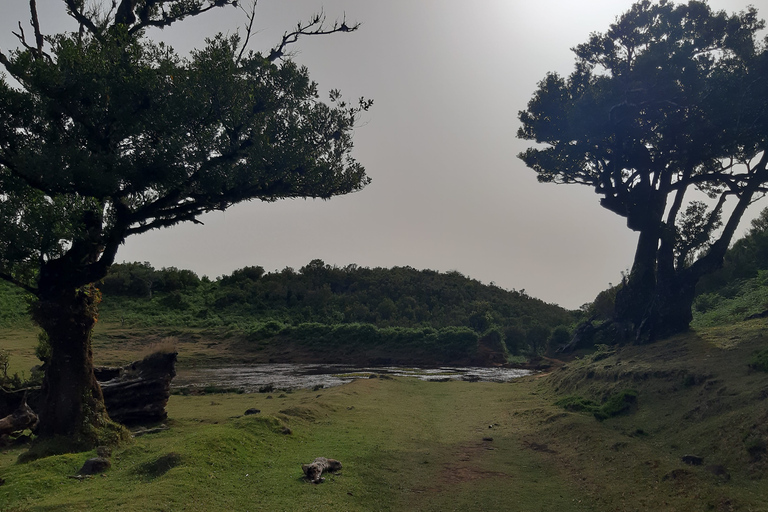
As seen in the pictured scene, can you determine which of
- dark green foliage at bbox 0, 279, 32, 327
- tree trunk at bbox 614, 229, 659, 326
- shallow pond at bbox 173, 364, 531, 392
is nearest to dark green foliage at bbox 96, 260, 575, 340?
dark green foliage at bbox 0, 279, 32, 327

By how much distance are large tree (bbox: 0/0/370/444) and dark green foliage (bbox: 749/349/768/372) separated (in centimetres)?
1224

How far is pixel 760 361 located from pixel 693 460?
16.2 ft

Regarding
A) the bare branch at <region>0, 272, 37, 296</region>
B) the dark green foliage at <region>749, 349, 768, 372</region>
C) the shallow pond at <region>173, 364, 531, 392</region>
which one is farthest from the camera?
the shallow pond at <region>173, 364, 531, 392</region>

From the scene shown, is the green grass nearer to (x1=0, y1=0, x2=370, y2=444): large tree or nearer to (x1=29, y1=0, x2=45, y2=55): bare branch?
(x1=0, y1=0, x2=370, y2=444): large tree

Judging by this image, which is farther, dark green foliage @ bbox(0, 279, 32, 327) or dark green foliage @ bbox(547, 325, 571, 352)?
dark green foliage @ bbox(0, 279, 32, 327)

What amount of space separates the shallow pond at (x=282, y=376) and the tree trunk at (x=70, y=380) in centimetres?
1469

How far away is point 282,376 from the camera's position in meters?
35.0

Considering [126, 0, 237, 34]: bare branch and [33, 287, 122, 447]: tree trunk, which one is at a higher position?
[126, 0, 237, 34]: bare branch

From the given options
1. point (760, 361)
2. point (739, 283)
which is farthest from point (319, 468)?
point (739, 283)

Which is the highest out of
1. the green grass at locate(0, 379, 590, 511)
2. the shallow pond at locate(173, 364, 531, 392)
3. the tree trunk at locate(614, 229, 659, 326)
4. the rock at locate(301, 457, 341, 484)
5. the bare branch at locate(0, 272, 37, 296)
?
the tree trunk at locate(614, 229, 659, 326)

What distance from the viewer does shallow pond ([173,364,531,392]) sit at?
96.4ft

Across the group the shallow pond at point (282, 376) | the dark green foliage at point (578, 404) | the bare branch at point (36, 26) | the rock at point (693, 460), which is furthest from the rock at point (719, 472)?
the shallow pond at point (282, 376)

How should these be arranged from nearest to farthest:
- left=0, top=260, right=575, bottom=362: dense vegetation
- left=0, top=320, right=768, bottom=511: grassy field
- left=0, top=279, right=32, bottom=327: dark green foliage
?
left=0, top=320, right=768, bottom=511: grassy field → left=0, top=279, right=32, bottom=327: dark green foliage → left=0, top=260, right=575, bottom=362: dense vegetation

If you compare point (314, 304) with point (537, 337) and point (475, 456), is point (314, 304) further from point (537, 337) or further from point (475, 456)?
point (475, 456)
